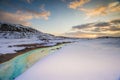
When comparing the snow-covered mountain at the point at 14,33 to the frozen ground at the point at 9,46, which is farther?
the snow-covered mountain at the point at 14,33

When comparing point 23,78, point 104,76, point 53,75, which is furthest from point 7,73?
point 104,76

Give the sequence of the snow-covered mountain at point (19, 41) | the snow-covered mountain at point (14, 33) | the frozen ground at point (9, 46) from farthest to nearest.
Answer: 1. the snow-covered mountain at point (14, 33)
2. the snow-covered mountain at point (19, 41)
3. the frozen ground at point (9, 46)

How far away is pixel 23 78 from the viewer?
5.58 meters

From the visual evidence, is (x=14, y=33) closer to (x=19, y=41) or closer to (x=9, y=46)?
(x=19, y=41)

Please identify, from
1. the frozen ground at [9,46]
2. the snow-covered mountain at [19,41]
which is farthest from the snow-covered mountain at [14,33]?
the frozen ground at [9,46]

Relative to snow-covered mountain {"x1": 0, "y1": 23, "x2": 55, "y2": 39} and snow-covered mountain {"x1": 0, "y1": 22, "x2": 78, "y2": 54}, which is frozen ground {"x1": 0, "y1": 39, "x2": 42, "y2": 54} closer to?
snow-covered mountain {"x1": 0, "y1": 22, "x2": 78, "y2": 54}

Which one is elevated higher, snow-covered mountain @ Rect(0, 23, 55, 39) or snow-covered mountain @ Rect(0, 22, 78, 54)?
snow-covered mountain @ Rect(0, 23, 55, 39)

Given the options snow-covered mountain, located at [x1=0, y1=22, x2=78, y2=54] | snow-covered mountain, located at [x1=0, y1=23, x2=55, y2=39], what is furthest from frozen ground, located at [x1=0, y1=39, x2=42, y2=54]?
snow-covered mountain, located at [x1=0, y1=23, x2=55, y2=39]

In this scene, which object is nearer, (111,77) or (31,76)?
(111,77)

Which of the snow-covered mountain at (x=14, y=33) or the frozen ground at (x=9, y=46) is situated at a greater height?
the snow-covered mountain at (x=14, y=33)

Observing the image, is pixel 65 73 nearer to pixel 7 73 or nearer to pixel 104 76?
pixel 104 76

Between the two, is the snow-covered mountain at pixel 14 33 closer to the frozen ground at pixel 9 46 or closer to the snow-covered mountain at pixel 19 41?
the snow-covered mountain at pixel 19 41

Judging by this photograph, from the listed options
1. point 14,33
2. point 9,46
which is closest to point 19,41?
point 9,46

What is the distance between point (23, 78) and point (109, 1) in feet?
43.9
